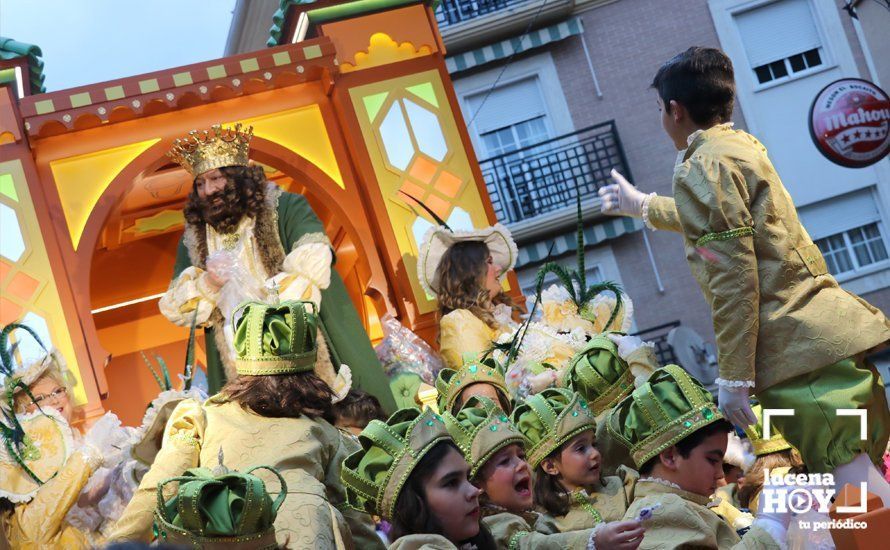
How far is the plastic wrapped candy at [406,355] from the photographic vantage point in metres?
6.79

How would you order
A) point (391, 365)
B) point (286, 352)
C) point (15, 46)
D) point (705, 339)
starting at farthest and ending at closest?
point (705, 339), point (15, 46), point (391, 365), point (286, 352)

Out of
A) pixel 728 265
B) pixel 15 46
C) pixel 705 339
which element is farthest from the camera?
pixel 705 339

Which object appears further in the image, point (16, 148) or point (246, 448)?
point (16, 148)

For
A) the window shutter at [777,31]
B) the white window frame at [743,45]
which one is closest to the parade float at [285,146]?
the white window frame at [743,45]

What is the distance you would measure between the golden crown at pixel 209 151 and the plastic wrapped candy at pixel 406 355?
4.04 feet

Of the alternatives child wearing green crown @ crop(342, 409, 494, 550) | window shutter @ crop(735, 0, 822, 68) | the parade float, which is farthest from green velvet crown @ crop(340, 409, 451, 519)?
window shutter @ crop(735, 0, 822, 68)

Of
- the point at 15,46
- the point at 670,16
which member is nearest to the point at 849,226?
the point at 670,16

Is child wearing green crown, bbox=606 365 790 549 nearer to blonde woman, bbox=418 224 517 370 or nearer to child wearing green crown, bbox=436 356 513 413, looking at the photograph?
child wearing green crown, bbox=436 356 513 413

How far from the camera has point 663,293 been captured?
16.1 metres

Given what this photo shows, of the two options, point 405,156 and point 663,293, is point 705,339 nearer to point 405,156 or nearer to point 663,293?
point 663,293

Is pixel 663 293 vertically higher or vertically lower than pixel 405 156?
lower

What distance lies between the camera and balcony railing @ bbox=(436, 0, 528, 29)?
54.1 feet

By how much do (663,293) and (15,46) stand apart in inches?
405

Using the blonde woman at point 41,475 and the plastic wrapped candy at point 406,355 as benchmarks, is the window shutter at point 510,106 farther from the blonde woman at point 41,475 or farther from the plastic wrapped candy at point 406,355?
the blonde woman at point 41,475
